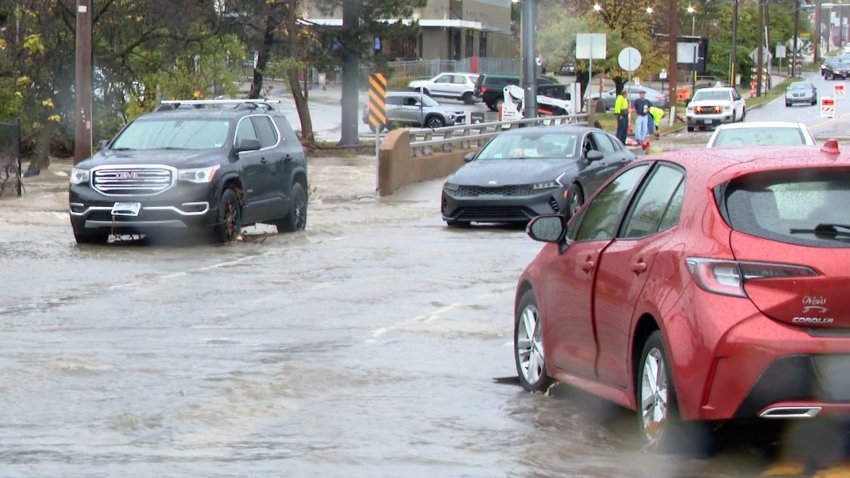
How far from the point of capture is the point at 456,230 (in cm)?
2184

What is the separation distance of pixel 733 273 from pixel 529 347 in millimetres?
2805

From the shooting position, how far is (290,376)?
31.4 feet

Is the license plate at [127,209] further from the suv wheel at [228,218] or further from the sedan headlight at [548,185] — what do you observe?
the sedan headlight at [548,185]

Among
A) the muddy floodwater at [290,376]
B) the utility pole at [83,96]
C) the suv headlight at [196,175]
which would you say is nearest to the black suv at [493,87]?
the utility pole at [83,96]

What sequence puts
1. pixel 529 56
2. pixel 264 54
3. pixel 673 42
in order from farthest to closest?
pixel 673 42 → pixel 264 54 → pixel 529 56

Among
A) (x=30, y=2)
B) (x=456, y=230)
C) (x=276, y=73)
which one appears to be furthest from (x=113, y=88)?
(x=456, y=230)

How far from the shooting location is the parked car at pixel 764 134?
22203 mm

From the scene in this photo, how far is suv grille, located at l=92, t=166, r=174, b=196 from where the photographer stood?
18922mm

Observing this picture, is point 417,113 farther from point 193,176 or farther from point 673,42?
point 193,176

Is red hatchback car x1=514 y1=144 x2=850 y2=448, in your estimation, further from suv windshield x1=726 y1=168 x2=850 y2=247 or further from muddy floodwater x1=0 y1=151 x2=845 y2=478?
muddy floodwater x1=0 y1=151 x2=845 y2=478

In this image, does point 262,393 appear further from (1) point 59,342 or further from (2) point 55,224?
(2) point 55,224

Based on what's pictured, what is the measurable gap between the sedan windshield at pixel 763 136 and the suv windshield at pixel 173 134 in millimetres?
7176

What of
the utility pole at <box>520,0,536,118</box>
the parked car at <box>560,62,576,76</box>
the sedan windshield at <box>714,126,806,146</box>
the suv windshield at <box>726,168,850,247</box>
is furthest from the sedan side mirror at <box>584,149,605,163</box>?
the parked car at <box>560,62,576,76</box>

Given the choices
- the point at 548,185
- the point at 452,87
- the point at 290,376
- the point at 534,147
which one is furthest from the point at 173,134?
the point at 452,87
